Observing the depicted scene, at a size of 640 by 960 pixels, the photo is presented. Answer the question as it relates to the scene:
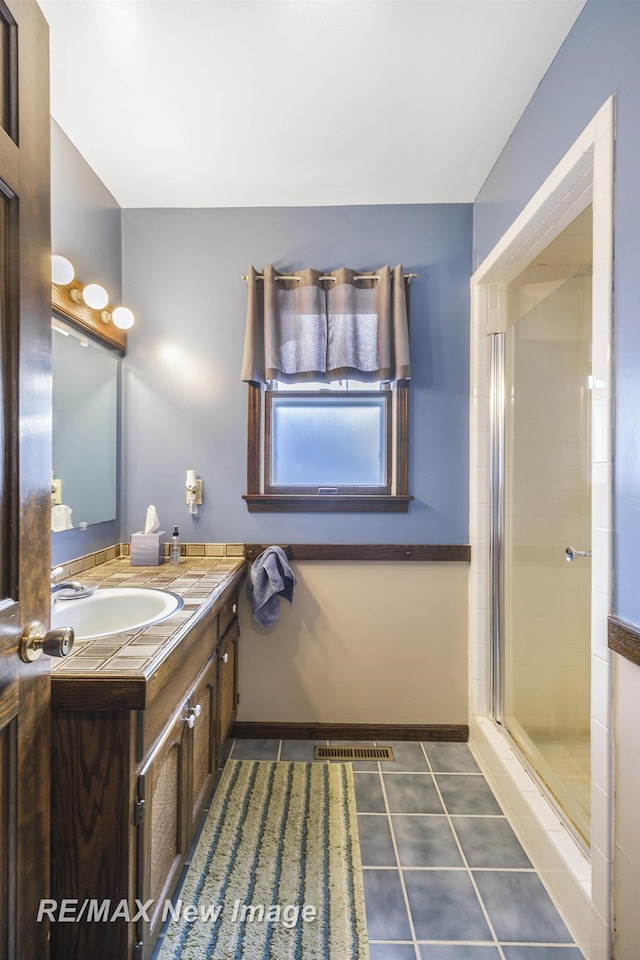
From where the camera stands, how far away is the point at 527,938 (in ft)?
4.29

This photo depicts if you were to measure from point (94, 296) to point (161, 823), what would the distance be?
1818mm

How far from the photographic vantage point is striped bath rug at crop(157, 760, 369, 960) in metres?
1.27

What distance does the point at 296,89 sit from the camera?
5.21 ft

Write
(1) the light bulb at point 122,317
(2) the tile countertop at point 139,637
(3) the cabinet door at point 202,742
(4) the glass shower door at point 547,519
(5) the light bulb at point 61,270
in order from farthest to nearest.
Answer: (1) the light bulb at point 122,317
(4) the glass shower door at point 547,519
(5) the light bulb at point 61,270
(3) the cabinet door at point 202,742
(2) the tile countertop at point 139,637

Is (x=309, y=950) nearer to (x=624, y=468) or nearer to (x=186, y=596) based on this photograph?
(x=186, y=596)

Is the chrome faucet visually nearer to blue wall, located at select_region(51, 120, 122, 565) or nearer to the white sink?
the white sink

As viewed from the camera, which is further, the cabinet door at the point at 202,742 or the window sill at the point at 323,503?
the window sill at the point at 323,503

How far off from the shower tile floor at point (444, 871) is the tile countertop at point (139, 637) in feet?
2.87

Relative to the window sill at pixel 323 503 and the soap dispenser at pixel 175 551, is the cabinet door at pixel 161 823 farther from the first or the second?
the window sill at pixel 323 503

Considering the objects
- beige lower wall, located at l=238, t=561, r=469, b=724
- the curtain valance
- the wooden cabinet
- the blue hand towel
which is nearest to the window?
the curtain valance

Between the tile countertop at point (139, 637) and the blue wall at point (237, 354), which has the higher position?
the blue wall at point (237, 354)

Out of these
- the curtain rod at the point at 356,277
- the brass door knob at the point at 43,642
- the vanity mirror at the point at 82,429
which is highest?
the curtain rod at the point at 356,277

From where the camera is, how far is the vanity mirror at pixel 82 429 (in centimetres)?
178

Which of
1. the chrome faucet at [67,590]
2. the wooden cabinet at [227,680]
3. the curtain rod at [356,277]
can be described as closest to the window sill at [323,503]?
the wooden cabinet at [227,680]
